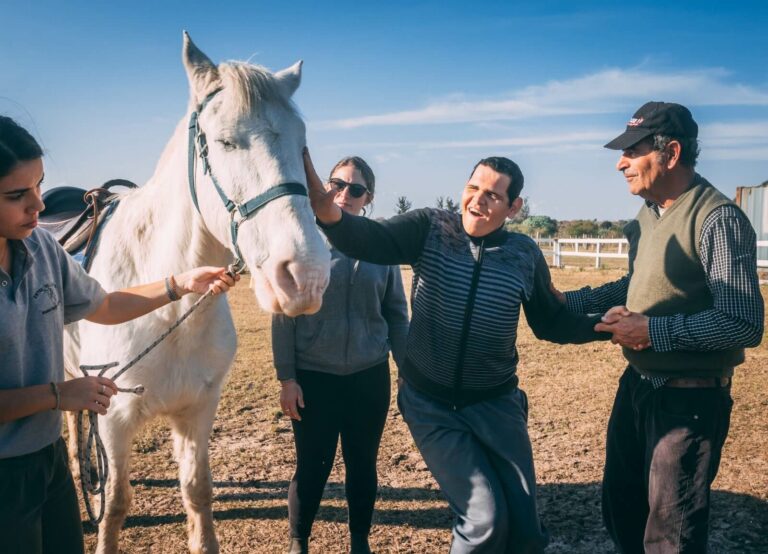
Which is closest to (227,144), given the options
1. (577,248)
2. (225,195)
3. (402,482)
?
(225,195)

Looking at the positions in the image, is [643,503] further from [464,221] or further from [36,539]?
[36,539]

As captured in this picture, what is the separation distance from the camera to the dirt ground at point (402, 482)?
3496 mm

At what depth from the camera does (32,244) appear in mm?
1844

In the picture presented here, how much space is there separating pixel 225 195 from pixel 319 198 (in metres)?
0.36

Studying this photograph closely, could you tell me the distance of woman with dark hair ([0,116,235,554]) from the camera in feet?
5.35

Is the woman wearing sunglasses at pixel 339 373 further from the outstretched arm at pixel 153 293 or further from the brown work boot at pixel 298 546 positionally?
the outstretched arm at pixel 153 293

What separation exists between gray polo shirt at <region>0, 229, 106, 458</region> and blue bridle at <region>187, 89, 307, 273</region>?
1.89 ft

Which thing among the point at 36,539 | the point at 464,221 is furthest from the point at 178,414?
the point at 464,221

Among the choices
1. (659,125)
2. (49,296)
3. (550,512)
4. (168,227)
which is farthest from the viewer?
(550,512)

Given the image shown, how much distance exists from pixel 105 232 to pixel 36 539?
1740 mm

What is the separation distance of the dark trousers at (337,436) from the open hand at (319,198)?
111 centimetres

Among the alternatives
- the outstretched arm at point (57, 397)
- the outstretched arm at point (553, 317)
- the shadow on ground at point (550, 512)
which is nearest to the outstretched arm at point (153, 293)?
the outstretched arm at point (57, 397)

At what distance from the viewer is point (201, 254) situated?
254 cm

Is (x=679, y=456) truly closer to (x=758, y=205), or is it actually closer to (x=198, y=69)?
(x=198, y=69)
